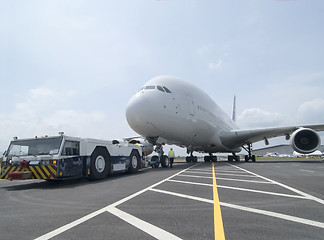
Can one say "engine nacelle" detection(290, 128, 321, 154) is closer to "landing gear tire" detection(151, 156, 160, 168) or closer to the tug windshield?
"landing gear tire" detection(151, 156, 160, 168)

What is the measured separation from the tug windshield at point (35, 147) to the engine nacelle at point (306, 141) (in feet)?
56.5

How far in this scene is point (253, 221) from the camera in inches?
128

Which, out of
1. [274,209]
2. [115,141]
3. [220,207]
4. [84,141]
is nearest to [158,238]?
[220,207]

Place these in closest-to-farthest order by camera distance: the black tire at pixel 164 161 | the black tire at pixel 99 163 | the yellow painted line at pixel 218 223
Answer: the yellow painted line at pixel 218 223, the black tire at pixel 99 163, the black tire at pixel 164 161

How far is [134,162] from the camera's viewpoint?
38.6 ft

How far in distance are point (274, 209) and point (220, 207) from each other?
0.89 m

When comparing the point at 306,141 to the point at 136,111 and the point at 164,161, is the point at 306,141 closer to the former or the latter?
the point at 164,161

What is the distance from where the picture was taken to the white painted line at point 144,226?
2.73 metres

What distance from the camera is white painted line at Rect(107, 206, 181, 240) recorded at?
2730mm

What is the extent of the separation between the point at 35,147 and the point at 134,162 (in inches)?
194

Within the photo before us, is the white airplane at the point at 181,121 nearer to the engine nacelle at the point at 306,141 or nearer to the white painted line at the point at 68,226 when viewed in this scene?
the engine nacelle at the point at 306,141

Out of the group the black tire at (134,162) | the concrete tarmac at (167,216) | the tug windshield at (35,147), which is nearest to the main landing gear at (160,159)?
the black tire at (134,162)

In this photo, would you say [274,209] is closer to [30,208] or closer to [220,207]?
[220,207]

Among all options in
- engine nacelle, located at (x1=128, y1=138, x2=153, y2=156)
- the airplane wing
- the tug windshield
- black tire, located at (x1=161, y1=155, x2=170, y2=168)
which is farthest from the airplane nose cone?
the airplane wing
